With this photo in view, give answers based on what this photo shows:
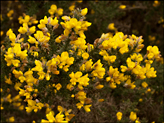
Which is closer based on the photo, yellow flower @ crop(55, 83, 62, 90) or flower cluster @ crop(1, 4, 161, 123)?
flower cluster @ crop(1, 4, 161, 123)

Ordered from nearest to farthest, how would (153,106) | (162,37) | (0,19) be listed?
(153,106)
(0,19)
(162,37)

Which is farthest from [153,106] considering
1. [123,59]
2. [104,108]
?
[123,59]

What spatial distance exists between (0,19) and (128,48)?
8.44 feet

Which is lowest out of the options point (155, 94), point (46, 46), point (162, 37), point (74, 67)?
point (155, 94)

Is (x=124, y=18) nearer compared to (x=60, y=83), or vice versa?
(x=60, y=83)

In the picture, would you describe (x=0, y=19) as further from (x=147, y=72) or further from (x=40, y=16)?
(x=147, y=72)

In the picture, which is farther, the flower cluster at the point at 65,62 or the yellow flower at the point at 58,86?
the yellow flower at the point at 58,86

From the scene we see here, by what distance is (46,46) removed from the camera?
5.34 feet

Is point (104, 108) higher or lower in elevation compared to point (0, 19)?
lower

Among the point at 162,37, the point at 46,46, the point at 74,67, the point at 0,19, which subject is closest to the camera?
the point at 46,46

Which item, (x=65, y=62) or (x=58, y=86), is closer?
(x=65, y=62)

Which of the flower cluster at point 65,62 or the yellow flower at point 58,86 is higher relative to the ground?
the flower cluster at point 65,62

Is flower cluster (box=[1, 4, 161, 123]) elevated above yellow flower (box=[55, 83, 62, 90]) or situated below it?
above

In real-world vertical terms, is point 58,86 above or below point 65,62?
below
